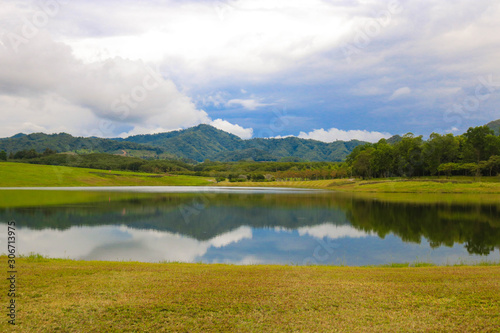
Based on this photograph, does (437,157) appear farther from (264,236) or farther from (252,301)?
(252,301)

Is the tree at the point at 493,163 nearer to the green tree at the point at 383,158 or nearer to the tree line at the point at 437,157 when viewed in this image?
the tree line at the point at 437,157

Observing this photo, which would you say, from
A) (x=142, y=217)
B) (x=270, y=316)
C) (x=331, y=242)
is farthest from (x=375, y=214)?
(x=270, y=316)

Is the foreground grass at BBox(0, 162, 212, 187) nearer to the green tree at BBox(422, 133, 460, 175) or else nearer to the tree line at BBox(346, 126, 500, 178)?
the tree line at BBox(346, 126, 500, 178)

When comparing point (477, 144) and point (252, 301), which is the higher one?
point (477, 144)

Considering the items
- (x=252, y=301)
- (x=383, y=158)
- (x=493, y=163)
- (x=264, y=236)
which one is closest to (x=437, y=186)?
(x=493, y=163)

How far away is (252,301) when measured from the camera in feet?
34.3

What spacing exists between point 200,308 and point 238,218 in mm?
33174

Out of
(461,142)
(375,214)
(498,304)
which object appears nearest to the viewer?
(498,304)

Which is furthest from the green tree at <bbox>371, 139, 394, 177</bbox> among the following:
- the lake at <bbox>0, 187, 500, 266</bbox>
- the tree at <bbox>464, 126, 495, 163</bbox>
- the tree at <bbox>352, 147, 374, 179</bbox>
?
the lake at <bbox>0, 187, 500, 266</bbox>

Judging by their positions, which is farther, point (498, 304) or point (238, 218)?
point (238, 218)

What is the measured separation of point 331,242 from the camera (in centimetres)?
2856

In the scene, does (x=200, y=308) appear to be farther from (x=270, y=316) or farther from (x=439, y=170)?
(x=439, y=170)

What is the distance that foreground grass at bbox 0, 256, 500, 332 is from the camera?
28.7 ft

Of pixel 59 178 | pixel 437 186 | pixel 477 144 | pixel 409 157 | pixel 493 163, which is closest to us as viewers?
pixel 437 186
